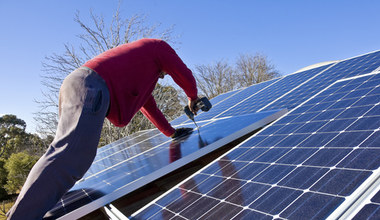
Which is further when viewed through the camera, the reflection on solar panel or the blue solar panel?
the reflection on solar panel

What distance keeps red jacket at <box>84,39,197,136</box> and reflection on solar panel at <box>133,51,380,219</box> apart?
1043 mm

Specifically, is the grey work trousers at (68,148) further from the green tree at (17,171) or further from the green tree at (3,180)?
the green tree at (3,180)

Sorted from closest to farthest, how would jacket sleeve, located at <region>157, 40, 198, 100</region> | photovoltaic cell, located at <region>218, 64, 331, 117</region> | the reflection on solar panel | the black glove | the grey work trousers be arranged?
the reflection on solar panel → the grey work trousers → jacket sleeve, located at <region>157, 40, 198, 100</region> → the black glove → photovoltaic cell, located at <region>218, 64, 331, 117</region>

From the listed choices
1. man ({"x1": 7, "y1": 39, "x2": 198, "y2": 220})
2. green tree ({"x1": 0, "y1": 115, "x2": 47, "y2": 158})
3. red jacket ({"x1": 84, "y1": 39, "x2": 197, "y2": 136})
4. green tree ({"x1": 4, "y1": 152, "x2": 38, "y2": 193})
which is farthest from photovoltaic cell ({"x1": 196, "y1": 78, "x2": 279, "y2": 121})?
green tree ({"x1": 0, "y1": 115, "x2": 47, "y2": 158})

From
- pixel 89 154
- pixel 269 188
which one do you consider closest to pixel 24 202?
pixel 89 154

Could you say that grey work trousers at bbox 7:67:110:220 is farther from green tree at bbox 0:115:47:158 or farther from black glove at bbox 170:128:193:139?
green tree at bbox 0:115:47:158

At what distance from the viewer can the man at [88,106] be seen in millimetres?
2172

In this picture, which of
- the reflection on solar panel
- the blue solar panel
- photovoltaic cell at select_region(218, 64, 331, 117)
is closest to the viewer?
the blue solar panel

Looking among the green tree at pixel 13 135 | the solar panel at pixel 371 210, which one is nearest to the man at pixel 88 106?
the solar panel at pixel 371 210

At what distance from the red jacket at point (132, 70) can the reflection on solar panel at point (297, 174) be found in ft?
3.42

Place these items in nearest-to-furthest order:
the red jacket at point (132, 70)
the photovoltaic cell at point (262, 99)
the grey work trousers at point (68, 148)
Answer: the grey work trousers at point (68, 148) → the red jacket at point (132, 70) → the photovoltaic cell at point (262, 99)

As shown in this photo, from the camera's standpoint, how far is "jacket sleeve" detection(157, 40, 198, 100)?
3.39 metres

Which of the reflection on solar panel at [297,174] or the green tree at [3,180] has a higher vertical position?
the reflection on solar panel at [297,174]

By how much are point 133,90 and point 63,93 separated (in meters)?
0.72
